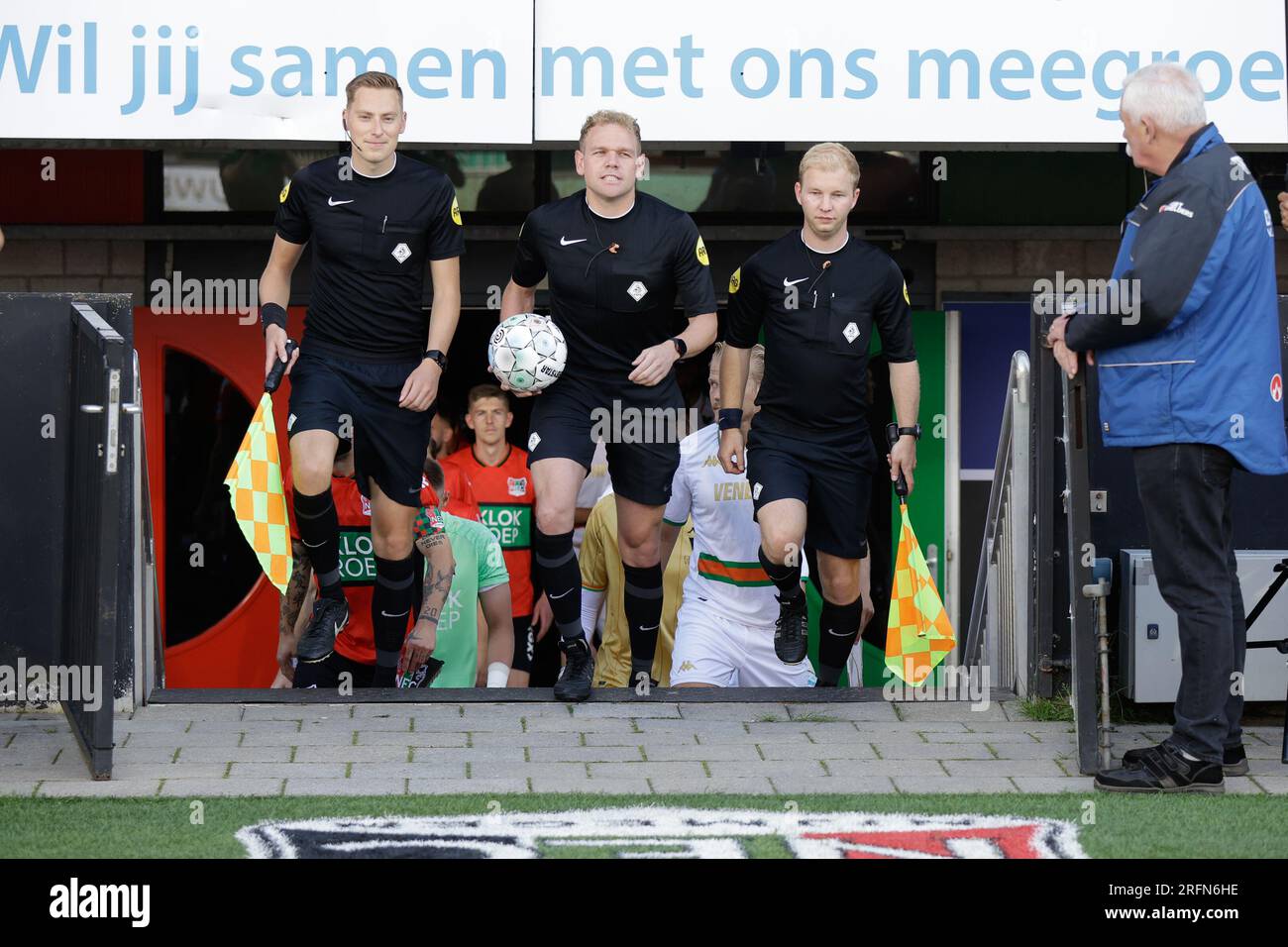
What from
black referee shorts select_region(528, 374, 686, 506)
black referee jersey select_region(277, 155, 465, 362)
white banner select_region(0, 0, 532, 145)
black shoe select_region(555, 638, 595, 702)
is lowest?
black shoe select_region(555, 638, 595, 702)

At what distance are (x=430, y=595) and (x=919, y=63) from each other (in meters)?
3.01

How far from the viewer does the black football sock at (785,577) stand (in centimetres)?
680

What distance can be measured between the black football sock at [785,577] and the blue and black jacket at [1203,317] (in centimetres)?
185

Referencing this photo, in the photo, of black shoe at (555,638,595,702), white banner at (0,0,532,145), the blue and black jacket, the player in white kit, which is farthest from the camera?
the player in white kit

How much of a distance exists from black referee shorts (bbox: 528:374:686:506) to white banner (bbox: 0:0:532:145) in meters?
1.18

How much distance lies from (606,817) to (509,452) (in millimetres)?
4410

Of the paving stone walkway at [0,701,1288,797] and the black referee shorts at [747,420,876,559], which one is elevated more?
the black referee shorts at [747,420,876,559]

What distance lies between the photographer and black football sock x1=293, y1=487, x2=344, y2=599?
6.65 m

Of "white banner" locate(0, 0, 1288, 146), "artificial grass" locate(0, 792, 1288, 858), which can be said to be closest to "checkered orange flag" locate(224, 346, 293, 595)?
"white banner" locate(0, 0, 1288, 146)

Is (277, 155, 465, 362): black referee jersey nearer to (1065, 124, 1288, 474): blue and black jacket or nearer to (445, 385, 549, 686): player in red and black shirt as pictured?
(445, 385, 549, 686): player in red and black shirt

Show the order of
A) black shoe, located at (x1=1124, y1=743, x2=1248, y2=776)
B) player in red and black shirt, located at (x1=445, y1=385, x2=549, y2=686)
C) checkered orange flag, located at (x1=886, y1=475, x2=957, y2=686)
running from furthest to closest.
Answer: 1. player in red and black shirt, located at (x1=445, y1=385, x2=549, y2=686)
2. checkered orange flag, located at (x1=886, y1=475, x2=957, y2=686)
3. black shoe, located at (x1=1124, y1=743, x2=1248, y2=776)

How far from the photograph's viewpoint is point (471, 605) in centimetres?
807

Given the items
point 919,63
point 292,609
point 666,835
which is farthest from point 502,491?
point 666,835
